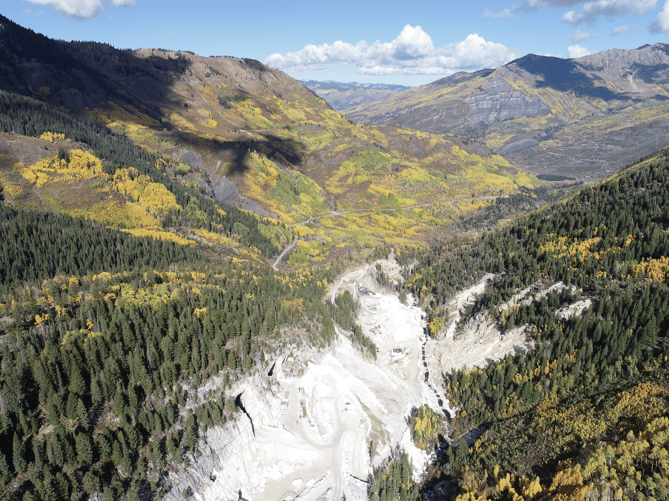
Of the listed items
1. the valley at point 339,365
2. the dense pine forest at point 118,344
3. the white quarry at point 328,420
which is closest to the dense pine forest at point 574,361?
the valley at point 339,365

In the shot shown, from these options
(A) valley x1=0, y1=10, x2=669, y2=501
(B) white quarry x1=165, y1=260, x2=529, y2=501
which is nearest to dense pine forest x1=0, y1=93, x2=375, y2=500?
(A) valley x1=0, y1=10, x2=669, y2=501

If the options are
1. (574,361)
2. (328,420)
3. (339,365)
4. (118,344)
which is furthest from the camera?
(339,365)

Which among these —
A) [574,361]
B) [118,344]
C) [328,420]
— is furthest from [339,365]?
[574,361]

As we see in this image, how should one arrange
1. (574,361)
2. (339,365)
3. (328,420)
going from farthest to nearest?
(339,365) < (574,361) < (328,420)

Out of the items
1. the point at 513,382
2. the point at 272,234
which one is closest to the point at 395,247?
the point at 272,234

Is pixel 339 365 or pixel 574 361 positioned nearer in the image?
pixel 574 361

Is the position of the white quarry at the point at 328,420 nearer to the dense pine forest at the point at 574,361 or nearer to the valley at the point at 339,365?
the valley at the point at 339,365

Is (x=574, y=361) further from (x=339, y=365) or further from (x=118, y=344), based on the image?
(x=118, y=344)

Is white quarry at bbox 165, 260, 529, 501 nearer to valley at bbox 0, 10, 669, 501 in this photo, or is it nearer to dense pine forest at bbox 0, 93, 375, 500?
valley at bbox 0, 10, 669, 501
